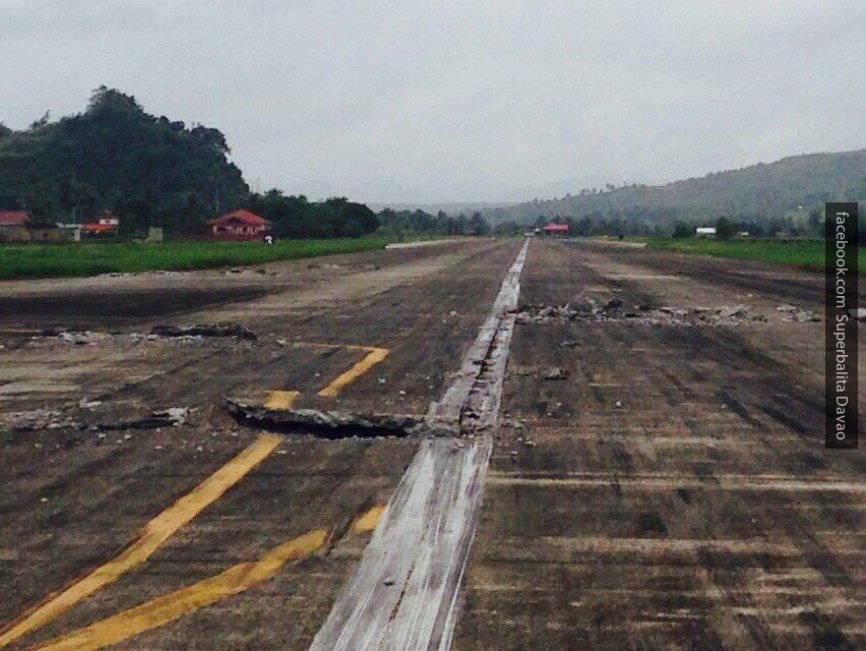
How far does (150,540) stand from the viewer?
5.59m

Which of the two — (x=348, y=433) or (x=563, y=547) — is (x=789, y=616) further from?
(x=348, y=433)

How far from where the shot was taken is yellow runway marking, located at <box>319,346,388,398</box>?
34.2 ft

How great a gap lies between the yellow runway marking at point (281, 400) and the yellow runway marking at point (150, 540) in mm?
1372

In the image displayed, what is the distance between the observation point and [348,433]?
855cm

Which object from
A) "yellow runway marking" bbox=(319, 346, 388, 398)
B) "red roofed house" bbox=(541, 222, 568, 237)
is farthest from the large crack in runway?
"red roofed house" bbox=(541, 222, 568, 237)

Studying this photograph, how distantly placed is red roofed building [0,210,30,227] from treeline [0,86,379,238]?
4.10 metres

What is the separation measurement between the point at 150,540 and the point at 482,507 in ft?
6.08

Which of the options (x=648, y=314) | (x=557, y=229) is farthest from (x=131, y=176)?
(x=648, y=314)

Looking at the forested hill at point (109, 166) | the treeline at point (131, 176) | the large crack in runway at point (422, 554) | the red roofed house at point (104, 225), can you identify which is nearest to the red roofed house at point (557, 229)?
the treeline at point (131, 176)

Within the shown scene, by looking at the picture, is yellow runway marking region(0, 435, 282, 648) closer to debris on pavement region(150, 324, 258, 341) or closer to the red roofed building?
debris on pavement region(150, 324, 258, 341)

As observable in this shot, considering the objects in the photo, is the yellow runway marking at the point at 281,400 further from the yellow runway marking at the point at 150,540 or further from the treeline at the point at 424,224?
the treeline at the point at 424,224

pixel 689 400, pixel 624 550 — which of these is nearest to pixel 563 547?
pixel 624 550

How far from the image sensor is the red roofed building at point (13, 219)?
92.6 meters

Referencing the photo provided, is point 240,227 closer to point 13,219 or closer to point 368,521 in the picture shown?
point 13,219
